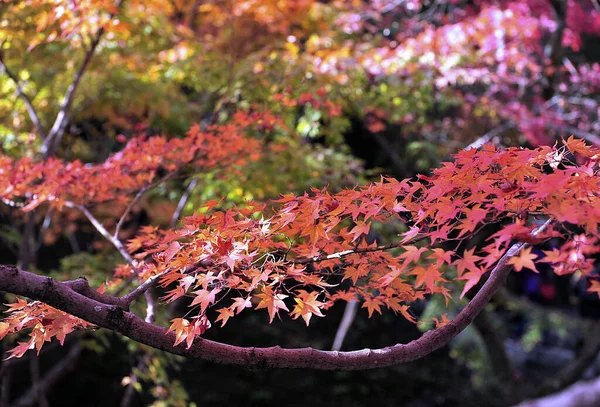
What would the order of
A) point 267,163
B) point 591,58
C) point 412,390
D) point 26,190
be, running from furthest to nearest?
point 591,58
point 412,390
point 267,163
point 26,190

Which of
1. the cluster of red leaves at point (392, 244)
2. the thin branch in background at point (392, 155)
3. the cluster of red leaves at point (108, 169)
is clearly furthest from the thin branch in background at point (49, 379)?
the thin branch in background at point (392, 155)

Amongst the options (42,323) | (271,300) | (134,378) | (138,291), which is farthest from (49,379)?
(271,300)

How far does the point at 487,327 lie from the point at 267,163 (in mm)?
3274

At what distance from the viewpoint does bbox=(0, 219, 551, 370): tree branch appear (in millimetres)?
1720

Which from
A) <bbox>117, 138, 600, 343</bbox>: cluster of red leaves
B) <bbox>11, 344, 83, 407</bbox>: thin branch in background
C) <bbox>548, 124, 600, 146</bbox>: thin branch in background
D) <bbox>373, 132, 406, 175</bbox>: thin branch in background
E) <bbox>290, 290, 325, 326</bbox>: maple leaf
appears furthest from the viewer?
<bbox>373, 132, 406, 175</bbox>: thin branch in background

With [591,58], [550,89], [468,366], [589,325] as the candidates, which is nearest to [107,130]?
[550,89]

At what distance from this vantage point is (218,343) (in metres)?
1.92

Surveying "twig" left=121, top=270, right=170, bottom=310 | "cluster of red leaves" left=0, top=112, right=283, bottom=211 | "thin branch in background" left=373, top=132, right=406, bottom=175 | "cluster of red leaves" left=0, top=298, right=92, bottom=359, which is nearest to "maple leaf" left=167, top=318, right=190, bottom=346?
"twig" left=121, top=270, right=170, bottom=310

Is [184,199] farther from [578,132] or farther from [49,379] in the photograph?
[578,132]

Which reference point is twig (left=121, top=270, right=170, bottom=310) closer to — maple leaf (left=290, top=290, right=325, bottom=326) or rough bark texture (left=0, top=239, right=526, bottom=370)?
rough bark texture (left=0, top=239, right=526, bottom=370)

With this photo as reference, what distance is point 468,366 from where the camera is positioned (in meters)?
9.62

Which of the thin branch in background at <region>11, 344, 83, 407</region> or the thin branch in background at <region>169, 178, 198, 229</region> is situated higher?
the thin branch in background at <region>169, 178, 198, 229</region>

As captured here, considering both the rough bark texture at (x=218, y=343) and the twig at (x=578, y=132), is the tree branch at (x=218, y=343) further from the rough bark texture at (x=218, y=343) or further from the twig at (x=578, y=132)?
the twig at (x=578, y=132)

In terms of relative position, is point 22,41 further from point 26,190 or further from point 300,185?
point 300,185
